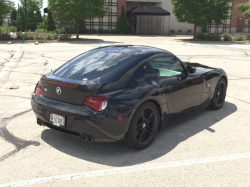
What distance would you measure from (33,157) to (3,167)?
40cm

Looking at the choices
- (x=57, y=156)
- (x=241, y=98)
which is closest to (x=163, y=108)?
(x=57, y=156)

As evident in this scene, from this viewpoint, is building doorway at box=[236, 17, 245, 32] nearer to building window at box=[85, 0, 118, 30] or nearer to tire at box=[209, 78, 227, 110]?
building window at box=[85, 0, 118, 30]

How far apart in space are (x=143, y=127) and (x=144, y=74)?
0.81 m

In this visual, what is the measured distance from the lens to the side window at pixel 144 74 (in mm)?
4082

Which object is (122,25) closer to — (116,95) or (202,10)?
(202,10)

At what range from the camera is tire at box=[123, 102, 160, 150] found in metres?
3.85

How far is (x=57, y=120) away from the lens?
12.6 ft

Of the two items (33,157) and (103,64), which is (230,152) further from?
(33,157)

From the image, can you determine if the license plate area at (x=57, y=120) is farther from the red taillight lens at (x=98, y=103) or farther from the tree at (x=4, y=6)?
the tree at (x=4, y=6)

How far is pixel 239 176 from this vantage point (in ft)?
→ 11.2

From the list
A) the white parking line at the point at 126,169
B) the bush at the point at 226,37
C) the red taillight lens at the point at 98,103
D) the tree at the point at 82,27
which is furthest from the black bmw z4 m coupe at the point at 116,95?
the tree at the point at 82,27

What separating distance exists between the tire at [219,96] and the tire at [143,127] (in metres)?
2.21

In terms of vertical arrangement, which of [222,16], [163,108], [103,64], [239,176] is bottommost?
[239,176]

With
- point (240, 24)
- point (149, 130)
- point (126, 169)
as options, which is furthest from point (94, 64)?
point (240, 24)
